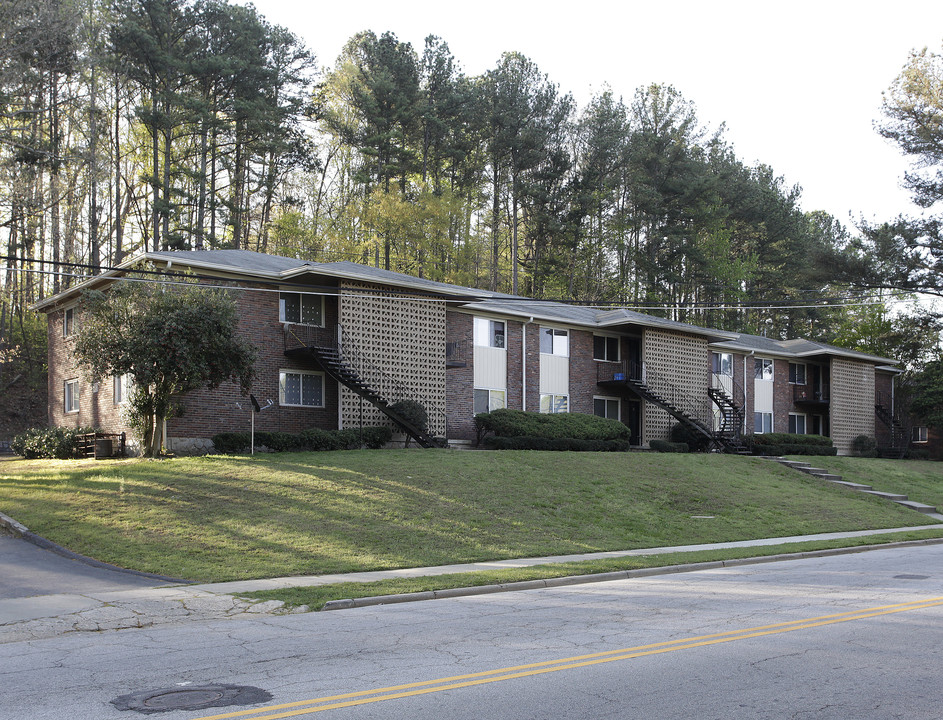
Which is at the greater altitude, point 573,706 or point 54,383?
point 54,383

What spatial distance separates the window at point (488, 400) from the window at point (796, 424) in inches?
826

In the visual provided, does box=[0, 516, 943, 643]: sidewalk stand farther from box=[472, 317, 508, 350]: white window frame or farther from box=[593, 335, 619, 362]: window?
box=[593, 335, 619, 362]: window

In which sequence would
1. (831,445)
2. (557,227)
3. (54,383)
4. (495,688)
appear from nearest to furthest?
(495,688) < (54,383) < (831,445) < (557,227)

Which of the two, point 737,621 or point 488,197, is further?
point 488,197

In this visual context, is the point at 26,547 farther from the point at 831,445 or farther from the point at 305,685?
the point at 831,445

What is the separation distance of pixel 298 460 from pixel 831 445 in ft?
102

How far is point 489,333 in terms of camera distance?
33.0 meters

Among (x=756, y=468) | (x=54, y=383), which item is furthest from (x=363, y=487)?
(x=54, y=383)

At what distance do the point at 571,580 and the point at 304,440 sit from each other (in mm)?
13458

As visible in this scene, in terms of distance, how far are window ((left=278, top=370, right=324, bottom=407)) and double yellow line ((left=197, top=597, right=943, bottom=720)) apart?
20.5 m

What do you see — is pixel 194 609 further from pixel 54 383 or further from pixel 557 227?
pixel 557 227

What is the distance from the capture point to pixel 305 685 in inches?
280

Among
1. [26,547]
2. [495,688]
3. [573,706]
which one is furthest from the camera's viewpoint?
[26,547]

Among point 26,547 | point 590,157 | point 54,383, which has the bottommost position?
point 26,547
